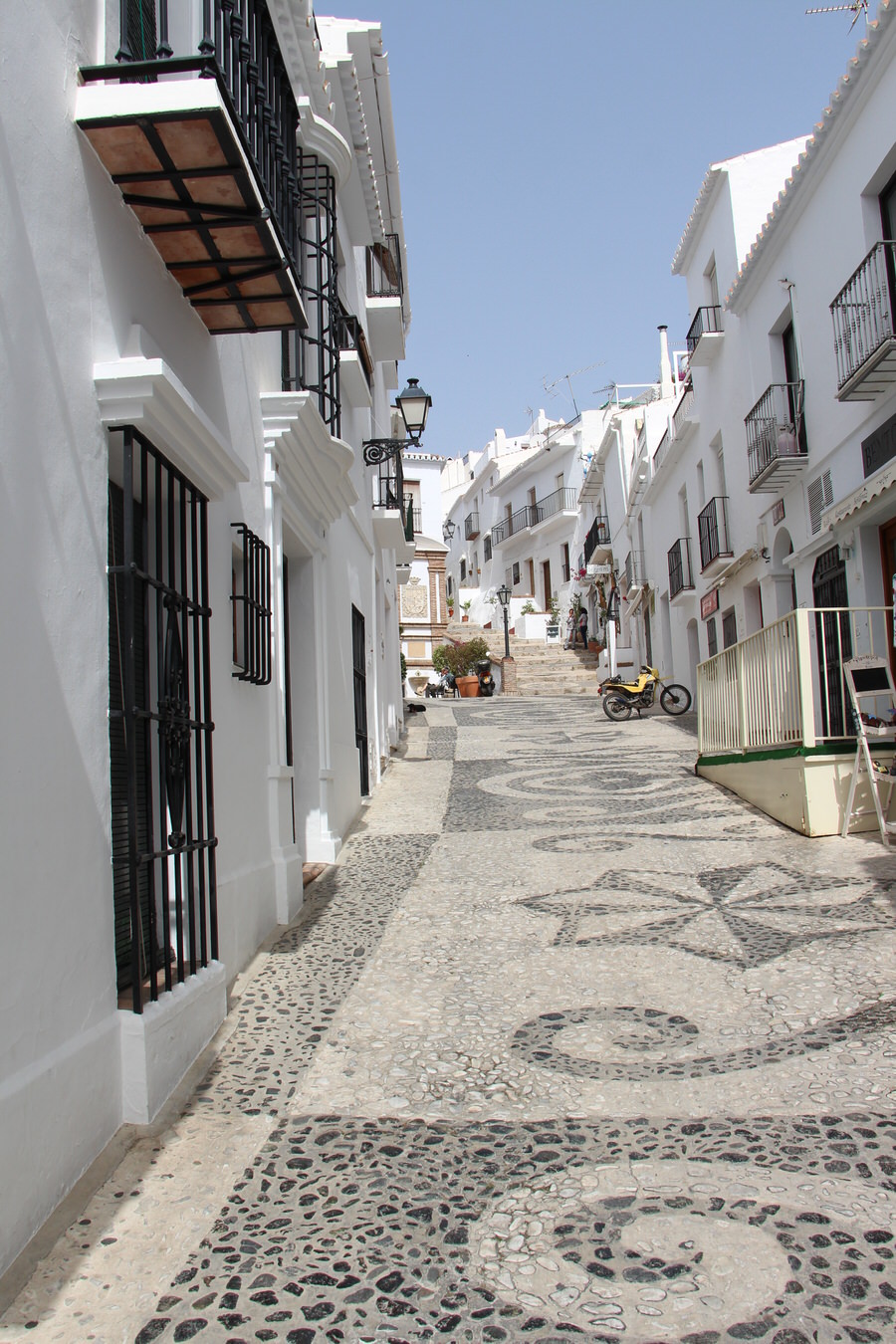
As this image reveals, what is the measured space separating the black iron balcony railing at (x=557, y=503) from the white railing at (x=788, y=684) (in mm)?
32103

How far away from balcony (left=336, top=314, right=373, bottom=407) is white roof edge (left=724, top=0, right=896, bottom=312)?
5.62 metres

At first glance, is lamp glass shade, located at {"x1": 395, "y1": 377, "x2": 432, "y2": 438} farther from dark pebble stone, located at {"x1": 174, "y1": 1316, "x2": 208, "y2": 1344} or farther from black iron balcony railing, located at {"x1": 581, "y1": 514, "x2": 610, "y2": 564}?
black iron balcony railing, located at {"x1": 581, "y1": 514, "x2": 610, "y2": 564}

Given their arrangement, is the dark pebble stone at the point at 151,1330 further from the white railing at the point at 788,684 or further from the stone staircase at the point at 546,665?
the stone staircase at the point at 546,665

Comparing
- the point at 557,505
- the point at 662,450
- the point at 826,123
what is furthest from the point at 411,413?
the point at 557,505

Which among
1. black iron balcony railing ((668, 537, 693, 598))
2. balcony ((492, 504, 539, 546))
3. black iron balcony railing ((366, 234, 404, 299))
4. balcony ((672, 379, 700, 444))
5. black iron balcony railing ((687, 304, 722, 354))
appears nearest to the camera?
black iron balcony railing ((366, 234, 404, 299))

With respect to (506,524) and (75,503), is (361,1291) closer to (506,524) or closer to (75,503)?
(75,503)

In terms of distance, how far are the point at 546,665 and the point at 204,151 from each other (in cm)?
2901

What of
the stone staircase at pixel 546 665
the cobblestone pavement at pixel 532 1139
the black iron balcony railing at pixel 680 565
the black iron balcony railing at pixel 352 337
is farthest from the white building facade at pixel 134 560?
the stone staircase at pixel 546 665

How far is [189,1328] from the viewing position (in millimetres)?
2240

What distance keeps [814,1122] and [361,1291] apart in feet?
4.71

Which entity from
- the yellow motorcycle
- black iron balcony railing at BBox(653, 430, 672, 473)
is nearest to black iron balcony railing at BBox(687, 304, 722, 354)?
black iron balcony railing at BBox(653, 430, 672, 473)

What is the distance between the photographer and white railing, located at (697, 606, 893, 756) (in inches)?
298

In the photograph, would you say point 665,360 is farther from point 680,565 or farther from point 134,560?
point 134,560

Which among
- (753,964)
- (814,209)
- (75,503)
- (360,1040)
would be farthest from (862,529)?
(75,503)
